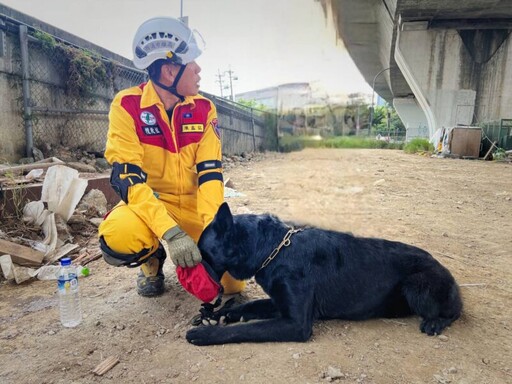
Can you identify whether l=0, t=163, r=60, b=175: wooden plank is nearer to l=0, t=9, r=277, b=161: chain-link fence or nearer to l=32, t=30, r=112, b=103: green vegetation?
l=0, t=9, r=277, b=161: chain-link fence

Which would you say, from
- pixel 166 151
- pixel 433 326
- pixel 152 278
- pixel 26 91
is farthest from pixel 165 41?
pixel 26 91

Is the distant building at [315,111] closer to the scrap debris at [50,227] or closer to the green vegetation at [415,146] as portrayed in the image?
the green vegetation at [415,146]

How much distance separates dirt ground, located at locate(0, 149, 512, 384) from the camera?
5.30 feet

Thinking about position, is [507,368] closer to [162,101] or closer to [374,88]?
[374,88]

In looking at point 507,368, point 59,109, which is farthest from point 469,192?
point 59,109

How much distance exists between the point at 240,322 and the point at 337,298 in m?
0.61

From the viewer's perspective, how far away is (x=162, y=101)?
2.38 m

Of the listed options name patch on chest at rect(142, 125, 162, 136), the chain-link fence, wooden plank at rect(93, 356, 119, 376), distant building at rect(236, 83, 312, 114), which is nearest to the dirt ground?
wooden plank at rect(93, 356, 119, 376)

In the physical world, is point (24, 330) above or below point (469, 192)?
below

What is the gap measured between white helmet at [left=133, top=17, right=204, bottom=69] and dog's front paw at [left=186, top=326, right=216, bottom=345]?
1.65 m

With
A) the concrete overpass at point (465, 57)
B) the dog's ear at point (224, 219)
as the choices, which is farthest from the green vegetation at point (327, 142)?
the concrete overpass at point (465, 57)

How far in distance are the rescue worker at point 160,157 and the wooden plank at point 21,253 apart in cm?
110

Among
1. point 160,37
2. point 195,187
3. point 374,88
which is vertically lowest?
point 195,187

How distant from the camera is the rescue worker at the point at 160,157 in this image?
2.16 metres
